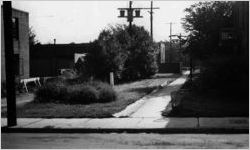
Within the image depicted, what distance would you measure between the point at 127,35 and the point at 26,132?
26.1m

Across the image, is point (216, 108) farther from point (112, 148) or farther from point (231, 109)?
point (112, 148)

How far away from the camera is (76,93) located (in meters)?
18.6

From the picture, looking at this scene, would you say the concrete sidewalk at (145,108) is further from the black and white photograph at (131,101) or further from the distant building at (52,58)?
the distant building at (52,58)

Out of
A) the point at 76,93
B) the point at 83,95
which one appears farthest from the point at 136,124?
the point at 76,93

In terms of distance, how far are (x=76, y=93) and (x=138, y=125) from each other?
283 inches

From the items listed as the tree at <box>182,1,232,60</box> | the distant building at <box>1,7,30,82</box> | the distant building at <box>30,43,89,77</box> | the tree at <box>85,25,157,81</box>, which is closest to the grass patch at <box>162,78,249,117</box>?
the tree at <box>182,1,232,60</box>

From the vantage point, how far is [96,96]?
728 inches

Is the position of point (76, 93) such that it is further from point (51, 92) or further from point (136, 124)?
point (136, 124)

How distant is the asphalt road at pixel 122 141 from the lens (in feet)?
29.9

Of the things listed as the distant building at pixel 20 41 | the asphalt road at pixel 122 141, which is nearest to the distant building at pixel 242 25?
the asphalt road at pixel 122 141

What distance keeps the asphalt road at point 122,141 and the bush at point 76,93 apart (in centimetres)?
718

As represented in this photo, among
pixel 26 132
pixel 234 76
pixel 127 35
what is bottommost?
pixel 26 132

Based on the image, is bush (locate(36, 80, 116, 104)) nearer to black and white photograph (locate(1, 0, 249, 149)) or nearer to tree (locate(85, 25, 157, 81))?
black and white photograph (locate(1, 0, 249, 149))

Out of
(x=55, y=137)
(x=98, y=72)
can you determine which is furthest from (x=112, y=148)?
(x=98, y=72)
